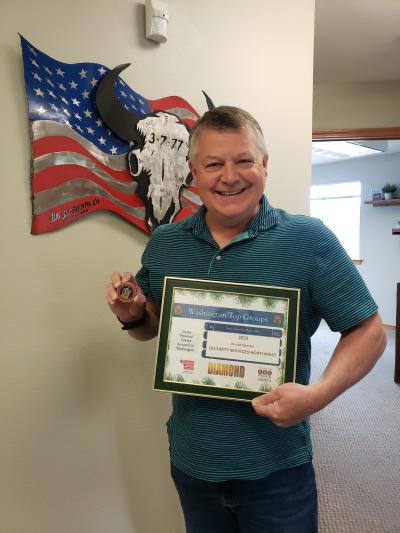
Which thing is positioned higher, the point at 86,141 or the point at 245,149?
the point at 86,141

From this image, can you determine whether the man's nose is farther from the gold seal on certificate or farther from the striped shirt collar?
the gold seal on certificate

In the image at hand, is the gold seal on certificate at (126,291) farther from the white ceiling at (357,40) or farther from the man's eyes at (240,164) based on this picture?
the white ceiling at (357,40)

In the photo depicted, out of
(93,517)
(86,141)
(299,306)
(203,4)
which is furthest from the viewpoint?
(203,4)

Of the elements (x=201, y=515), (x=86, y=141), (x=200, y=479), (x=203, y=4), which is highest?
(x=203, y=4)

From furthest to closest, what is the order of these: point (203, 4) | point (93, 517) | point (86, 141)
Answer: point (203, 4), point (93, 517), point (86, 141)

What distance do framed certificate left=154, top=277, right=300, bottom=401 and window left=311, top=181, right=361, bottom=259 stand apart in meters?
5.82

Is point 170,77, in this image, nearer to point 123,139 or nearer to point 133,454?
point 123,139

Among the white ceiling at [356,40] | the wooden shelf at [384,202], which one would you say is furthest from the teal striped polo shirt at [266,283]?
the wooden shelf at [384,202]

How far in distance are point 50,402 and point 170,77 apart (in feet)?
3.91

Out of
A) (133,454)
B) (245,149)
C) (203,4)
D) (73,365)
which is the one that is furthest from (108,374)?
(203,4)

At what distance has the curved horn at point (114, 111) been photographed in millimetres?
1319

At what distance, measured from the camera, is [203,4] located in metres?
1.54

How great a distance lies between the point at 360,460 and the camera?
2.48 m

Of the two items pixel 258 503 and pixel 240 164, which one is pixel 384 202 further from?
pixel 258 503
